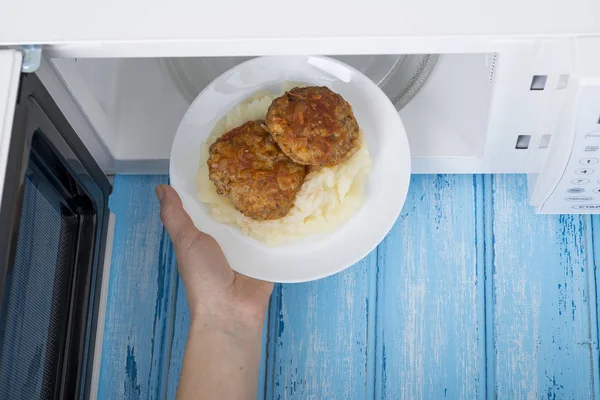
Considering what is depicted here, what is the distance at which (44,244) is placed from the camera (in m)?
0.77

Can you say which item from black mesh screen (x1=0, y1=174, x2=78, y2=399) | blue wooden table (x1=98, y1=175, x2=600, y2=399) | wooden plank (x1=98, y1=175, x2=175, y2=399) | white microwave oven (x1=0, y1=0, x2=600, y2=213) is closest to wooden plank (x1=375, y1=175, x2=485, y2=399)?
blue wooden table (x1=98, y1=175, x2=600, y2=399)

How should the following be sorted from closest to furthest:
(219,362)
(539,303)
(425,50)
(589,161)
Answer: (425,50) → (589,161) → (219,362) → (539,303)

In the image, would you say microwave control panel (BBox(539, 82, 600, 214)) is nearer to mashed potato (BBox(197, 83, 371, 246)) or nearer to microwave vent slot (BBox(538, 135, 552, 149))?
microwave vent slot (BBox(538, 135, 552, 149))

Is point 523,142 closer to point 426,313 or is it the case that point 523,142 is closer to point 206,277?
point 426,313

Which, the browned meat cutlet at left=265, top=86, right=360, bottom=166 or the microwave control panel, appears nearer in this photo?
the microwave control panel

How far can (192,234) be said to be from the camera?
0.85 meters

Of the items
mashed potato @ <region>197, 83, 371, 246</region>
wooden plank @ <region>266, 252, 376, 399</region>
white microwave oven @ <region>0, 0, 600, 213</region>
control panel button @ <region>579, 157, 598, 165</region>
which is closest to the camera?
white microwave oven @ <region>0, 0, 600, 213</region>

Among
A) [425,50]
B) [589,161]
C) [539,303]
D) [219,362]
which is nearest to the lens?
[425,50]

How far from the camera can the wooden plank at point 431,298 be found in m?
0.96

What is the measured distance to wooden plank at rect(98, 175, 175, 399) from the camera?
980mm

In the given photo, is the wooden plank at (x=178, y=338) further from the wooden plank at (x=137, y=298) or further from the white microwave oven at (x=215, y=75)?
the white microwave oven at (x=215, y=75)

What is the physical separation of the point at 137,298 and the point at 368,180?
1.26 ft

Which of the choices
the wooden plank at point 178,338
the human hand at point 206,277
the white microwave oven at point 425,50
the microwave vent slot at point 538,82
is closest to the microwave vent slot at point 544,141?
the white microwave oven at point 425,50

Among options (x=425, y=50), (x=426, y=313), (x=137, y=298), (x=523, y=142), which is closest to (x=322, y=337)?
(x=426, y=313)
